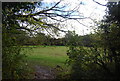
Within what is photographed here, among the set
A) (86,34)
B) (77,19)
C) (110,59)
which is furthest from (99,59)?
(77,19)

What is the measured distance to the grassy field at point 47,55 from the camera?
4.10 metres

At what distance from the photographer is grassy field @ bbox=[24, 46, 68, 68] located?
4.10m

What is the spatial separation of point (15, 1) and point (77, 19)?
2741mm

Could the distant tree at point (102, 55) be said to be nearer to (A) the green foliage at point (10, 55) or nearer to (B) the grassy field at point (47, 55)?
(B) the grassy field at point (47, 55)

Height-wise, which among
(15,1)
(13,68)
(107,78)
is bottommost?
(107,78)

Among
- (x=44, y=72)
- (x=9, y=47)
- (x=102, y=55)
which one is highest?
(x=9, y=47)

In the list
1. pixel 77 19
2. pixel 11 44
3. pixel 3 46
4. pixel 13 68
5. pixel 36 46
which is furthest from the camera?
pixel 77 19

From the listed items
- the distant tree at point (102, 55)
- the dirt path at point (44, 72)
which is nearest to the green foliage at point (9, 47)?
the dirt path at point (44, 72)

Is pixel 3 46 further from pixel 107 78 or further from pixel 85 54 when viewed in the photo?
pixel 107 78

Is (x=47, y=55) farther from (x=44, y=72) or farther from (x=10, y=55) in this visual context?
(x=10, y=55)

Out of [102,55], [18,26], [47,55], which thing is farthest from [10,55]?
[102,55]

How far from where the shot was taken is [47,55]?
542 centimetres

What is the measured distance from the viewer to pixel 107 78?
3133 millimetres

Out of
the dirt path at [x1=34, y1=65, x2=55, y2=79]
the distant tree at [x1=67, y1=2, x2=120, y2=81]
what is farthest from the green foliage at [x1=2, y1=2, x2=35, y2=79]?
the distant tree at [x1=67, y1=2, x2=120, y2=81]
